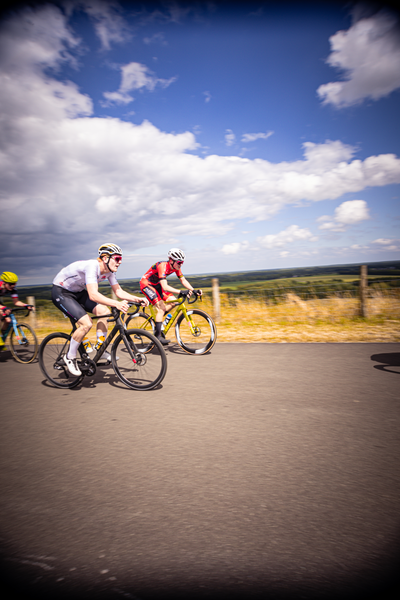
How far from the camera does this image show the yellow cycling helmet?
23.8 feet

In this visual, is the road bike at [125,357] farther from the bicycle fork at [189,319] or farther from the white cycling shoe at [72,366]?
the bicycle fork at [189,319]

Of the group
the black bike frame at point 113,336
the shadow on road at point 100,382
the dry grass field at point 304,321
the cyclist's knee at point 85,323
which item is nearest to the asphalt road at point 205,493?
the shadow on road at point 100,382

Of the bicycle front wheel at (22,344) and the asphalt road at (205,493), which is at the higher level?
the bicycle front wheel at (22,344)

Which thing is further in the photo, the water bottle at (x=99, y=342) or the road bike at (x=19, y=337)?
the road bike at (x=19, y=337)

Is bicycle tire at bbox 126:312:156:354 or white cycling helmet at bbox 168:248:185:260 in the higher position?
white cycling helmet at bbox 168:248:185:260

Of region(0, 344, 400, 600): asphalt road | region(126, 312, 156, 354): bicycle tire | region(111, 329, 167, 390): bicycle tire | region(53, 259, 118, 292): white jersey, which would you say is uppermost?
region(53, 259, 118, 292): white jersey

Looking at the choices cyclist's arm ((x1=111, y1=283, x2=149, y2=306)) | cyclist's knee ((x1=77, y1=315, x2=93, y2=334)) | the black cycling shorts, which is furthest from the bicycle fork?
cyclist's knee ((x1=77, y1=315, x2=93, y2=334))

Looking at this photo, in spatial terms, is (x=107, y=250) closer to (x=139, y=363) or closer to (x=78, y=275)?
(x=78, y=275)

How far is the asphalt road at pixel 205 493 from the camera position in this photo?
1.64 meters

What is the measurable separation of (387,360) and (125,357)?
180 inches

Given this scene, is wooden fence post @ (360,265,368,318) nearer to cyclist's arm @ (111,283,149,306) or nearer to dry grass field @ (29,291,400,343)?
dry grass field @ (29,291,400,343)

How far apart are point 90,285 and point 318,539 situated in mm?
3900

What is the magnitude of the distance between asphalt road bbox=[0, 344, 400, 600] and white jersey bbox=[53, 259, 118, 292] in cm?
172

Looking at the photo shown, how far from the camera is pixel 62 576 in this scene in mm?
1672
